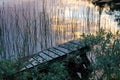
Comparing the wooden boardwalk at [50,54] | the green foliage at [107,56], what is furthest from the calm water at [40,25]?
the green foliage at [107,56]

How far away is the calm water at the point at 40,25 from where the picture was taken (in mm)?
3178

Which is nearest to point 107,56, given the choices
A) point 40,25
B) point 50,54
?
point 50,54

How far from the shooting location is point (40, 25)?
3461 mm

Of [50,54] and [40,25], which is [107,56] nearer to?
[50,54]

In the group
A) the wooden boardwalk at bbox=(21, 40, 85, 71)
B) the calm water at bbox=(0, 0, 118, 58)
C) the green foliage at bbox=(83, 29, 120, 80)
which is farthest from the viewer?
the calm water at bbox=(0, 0, 118, 58)

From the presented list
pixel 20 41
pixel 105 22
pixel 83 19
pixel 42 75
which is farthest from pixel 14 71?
pixel 105 22

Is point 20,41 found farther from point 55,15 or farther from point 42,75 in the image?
point 42,75

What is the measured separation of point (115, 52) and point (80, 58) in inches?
15.3

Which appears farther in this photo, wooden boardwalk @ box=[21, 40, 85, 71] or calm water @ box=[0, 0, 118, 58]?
calm water @ box=[0, 0, 118, 58]

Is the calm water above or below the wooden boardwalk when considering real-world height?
above

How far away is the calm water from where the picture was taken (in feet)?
10.4

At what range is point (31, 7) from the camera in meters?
4.51

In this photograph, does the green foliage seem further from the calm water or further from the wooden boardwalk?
the calm water

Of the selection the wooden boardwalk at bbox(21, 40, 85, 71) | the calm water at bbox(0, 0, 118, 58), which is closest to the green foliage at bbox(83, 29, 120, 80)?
the wooden boardwalk at bbox(21, 40, 85, 71)
